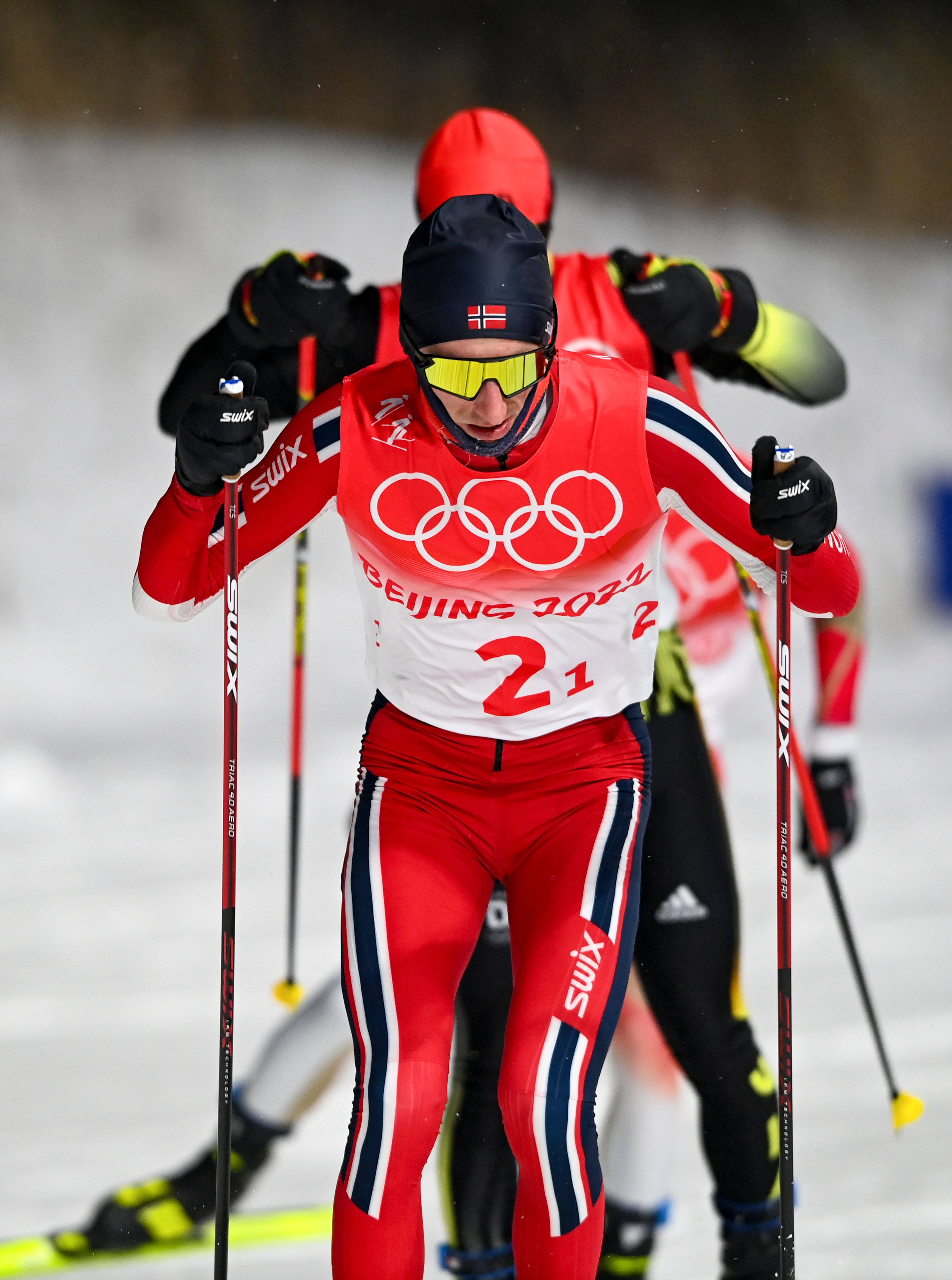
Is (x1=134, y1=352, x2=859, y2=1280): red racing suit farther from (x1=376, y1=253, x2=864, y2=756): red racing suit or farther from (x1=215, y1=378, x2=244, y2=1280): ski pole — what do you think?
(x1=376, y1=253, x2=864, y2=756): red racing suit

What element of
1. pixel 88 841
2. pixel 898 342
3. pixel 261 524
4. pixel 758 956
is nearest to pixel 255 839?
pixel 88 841

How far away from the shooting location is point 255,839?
18.0ft

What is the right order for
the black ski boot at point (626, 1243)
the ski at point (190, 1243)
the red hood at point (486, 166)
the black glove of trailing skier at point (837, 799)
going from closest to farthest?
1. the red hood at point (486, 166)
2. the black ski boot at point (626, 1243)
3. the ski at point (190, 1243)
4. the black glove of trailing skier at point (837, 799)

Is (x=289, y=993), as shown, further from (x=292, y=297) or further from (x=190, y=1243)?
(x=292, y=297)

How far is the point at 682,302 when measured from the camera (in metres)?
2.68

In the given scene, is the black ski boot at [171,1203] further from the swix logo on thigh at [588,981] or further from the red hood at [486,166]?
the red hood at [486,166]

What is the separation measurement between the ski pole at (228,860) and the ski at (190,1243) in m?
0.89

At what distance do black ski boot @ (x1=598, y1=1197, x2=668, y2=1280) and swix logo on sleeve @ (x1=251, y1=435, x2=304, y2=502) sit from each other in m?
1.49

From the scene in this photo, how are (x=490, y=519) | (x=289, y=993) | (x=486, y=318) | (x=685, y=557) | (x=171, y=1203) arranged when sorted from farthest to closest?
(x=685, y=557), (x=171, y=1203), (x=289, y=993), (x=490, y=519), (x=486, y=318)

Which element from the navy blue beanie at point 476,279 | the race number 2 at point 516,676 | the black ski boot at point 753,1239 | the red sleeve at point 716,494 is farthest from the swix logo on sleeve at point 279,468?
the black ski boot at point 753,1239

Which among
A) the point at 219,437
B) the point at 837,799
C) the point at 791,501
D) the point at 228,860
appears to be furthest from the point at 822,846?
the point at 219,437

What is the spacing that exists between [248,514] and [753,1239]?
1.49m

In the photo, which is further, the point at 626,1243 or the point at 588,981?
the point at 626,1243

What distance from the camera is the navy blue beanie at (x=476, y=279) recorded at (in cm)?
200
